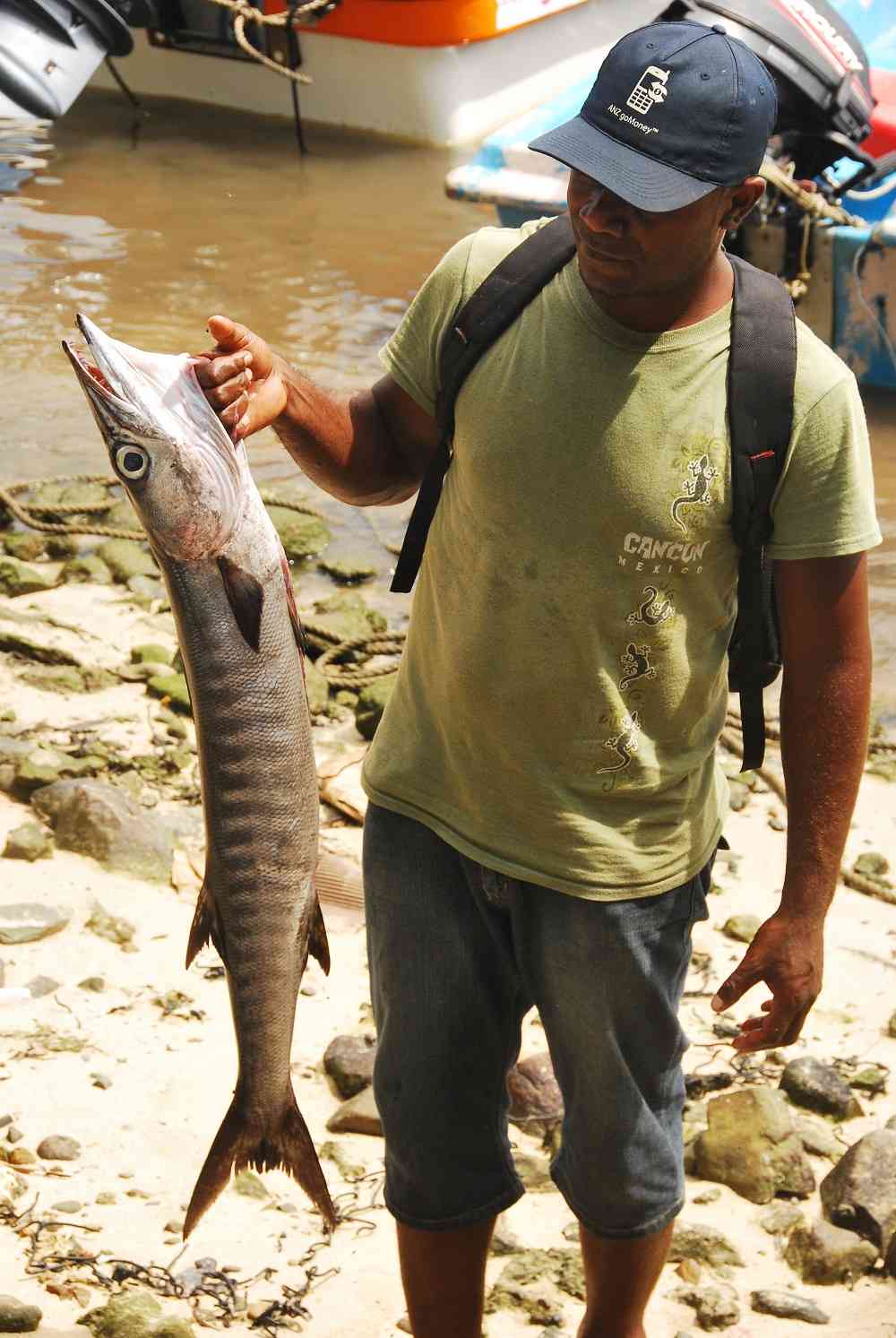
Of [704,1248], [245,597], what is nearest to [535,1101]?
[704,1248]

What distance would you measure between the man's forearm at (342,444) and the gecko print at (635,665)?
0.65 m

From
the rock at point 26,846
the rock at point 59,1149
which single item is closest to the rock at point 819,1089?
the rock at point 59,1149

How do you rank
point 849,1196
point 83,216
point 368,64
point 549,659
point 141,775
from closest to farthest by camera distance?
1. point 549,659
2. point 849,1196
3. point 141,775
4. point 83,216
5. point 368,64

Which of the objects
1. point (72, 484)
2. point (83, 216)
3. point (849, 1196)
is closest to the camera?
point (849, 1196)

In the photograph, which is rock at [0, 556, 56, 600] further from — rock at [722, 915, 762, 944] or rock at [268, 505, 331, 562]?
rock at [722, 915, 762, 944]

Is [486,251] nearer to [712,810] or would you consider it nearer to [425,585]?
[425,585]

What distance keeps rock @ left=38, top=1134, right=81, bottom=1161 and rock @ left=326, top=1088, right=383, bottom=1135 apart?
2.02 feet

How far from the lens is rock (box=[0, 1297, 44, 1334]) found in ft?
10.1

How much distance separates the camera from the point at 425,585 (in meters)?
2.81

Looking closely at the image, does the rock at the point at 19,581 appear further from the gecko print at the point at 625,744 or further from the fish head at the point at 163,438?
the gecko print at the point at 625,744

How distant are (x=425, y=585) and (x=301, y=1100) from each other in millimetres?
1671

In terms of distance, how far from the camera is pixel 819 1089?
3.91 m

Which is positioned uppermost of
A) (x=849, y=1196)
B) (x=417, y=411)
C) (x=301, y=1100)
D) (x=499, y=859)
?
(x=417, y=411)

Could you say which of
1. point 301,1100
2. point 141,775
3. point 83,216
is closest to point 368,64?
point 83,216
